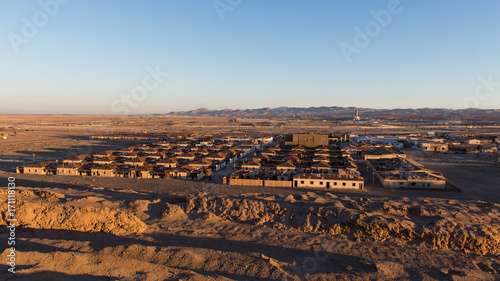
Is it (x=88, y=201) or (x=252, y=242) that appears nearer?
(x=252, y=242)

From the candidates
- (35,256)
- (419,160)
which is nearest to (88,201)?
(35,256)

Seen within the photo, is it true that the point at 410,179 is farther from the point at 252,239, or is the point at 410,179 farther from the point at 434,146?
the point at 434,146

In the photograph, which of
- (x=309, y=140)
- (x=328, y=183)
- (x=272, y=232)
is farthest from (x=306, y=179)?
(x=309, y=140)

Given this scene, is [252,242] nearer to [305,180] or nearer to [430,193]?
[305,180]

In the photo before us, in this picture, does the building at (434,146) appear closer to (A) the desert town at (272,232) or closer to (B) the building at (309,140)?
(B) the building at (309,140)

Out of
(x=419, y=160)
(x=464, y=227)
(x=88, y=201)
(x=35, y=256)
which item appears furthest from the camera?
(x=419, y=160)

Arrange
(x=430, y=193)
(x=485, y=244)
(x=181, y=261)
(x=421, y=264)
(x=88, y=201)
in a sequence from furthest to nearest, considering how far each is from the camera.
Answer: (x=430, y=193) < (x=88, y=201) < (x=485, y=244) < (x=421, y=264) < (x=181, y=261)

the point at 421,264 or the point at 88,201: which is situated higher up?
the point at 88,201

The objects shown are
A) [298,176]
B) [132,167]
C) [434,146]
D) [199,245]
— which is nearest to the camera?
[199,245]

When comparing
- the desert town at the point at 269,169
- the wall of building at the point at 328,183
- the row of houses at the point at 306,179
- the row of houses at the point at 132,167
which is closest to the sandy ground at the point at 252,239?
the wall of building at the point at 328,183
